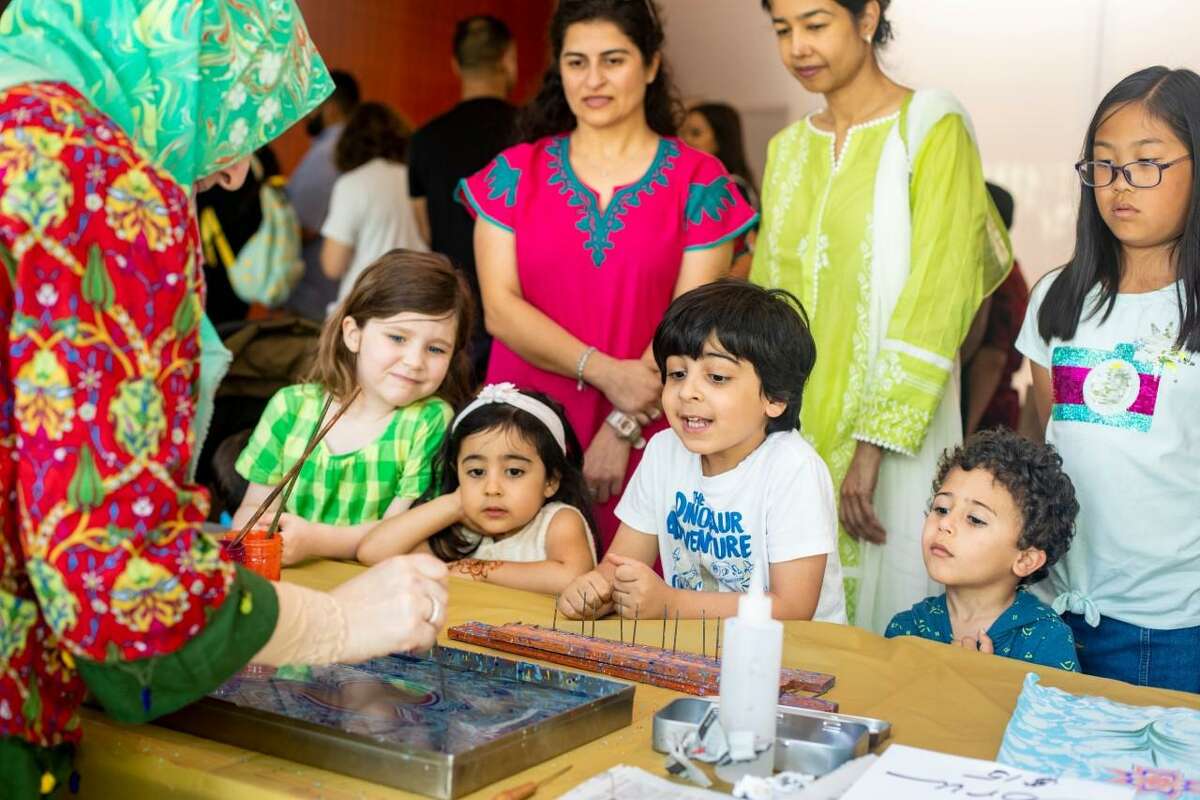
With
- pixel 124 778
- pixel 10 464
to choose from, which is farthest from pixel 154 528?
pixel 124 778

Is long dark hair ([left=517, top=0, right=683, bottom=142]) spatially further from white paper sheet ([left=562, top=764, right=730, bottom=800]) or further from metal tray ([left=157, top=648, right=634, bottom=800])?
white paper sheet ([left=562, top=764, right=730, bottom=800])

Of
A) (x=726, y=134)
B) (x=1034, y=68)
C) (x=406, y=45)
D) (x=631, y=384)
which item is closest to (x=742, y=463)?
(x=631, y=384)

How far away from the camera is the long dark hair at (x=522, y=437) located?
257cm

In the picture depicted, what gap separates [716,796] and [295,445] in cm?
169

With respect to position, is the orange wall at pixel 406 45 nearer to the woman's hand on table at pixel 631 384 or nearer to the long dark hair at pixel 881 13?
the long dark hair at pixel 881 13

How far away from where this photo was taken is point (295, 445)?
272cm

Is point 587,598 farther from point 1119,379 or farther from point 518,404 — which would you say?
point 1119,379

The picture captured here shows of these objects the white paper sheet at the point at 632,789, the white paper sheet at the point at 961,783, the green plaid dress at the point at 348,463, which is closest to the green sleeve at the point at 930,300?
the green plaid dress at the point at 348,463

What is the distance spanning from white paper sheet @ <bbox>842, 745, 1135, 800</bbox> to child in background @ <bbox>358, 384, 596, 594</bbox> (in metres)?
1.22

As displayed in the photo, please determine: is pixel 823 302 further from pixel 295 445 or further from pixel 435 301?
pixel 295 445

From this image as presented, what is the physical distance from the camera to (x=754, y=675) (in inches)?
49.6

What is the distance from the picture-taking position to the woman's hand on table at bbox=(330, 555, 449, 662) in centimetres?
128

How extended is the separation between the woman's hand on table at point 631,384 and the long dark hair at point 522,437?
117 millimetres

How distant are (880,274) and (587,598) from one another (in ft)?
3.33
